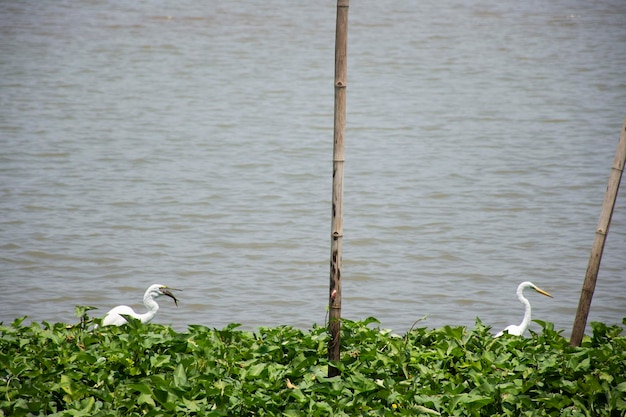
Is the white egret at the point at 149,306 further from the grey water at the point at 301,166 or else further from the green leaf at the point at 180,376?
the green leaf at the point at 180,376

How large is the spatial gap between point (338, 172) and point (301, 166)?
7.55 metres

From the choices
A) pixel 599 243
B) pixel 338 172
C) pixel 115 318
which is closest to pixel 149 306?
pixel 115 318

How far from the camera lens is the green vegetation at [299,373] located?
13.1 feet

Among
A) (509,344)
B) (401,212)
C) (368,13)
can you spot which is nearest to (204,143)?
(401,212)

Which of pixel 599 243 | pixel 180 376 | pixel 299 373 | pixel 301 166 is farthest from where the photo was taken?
pixel 301 166

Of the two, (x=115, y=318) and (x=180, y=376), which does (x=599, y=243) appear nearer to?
(x=180, y=376)

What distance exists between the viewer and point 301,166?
39.1 ft

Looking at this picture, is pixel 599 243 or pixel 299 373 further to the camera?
pixel 599 243

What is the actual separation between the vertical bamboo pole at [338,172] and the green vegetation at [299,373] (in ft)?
0.51

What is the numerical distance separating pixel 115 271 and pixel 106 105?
7425mm

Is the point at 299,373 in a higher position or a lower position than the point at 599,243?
lower

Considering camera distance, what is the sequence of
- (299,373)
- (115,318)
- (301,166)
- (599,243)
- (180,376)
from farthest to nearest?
(301,166) → (115,318) → (599,243) → (299,373) → (180,376)

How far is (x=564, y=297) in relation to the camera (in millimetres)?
7691

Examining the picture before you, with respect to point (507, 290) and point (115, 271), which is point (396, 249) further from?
point (115, 271)
